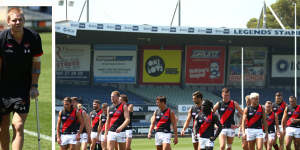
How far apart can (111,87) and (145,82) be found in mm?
2920

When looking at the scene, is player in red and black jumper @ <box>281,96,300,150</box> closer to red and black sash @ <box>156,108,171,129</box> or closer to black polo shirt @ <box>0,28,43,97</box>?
red and black sash @ <box>156,108,171,129</box>

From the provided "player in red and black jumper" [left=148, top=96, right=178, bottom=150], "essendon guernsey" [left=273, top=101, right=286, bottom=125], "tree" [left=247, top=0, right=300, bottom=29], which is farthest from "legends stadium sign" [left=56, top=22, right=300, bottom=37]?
"player in red and black jumper" [left=148, top=96, right=178, bottom=150]

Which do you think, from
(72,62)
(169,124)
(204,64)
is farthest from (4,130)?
(204,64)

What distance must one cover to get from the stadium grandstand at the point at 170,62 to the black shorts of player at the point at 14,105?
2585 cm

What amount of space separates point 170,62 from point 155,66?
1335mm

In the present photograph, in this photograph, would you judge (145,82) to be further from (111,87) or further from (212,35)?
(212,35)

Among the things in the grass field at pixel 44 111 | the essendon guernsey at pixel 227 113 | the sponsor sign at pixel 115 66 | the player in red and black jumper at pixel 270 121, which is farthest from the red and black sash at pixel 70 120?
the sponsor sign at pixel 115 66

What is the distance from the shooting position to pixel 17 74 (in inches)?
261

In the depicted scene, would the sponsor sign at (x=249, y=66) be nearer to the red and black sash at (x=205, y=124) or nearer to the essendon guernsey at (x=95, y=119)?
the essendon guernsey at (x=95, y=119)

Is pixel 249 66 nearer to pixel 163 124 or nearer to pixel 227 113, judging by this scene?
pixel 227 113

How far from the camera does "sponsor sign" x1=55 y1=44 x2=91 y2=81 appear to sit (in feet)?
123

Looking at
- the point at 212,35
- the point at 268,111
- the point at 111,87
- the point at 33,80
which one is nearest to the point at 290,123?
the point at 268,111

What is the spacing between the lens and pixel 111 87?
38531 millimetres

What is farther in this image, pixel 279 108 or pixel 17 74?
pixel 279 108
